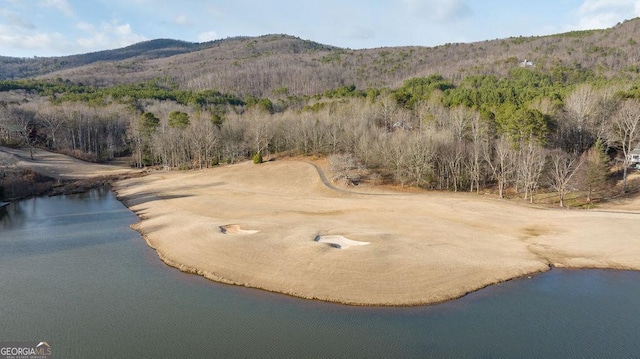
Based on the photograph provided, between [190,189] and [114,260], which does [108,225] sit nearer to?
[114,260]

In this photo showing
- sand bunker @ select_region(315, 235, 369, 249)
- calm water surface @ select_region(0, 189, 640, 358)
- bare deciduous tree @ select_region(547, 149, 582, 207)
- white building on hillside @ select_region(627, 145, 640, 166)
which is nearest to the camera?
calm water surface @ select_region(0, 189, 640, 358)

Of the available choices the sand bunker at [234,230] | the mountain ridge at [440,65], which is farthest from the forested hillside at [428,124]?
the sand bunker at [234,230]

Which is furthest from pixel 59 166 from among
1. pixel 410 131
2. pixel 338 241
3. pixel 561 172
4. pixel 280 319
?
pixel 561 172

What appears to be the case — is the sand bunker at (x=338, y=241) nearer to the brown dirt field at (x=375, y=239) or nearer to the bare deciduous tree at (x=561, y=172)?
the brown dirt field at (x=375, y=239)

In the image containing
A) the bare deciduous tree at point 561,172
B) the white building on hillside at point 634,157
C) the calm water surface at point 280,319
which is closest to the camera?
the calm water surface at point 280,319

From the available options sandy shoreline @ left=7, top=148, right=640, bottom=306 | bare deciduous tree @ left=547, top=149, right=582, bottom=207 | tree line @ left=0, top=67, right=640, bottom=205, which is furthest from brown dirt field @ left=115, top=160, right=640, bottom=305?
tree line @ left=0, top=67, right=640, bottom=205

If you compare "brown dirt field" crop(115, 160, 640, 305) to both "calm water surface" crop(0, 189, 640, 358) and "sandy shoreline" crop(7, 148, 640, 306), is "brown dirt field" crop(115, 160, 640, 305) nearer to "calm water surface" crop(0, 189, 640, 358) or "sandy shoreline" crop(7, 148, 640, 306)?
"sandy shoreline" crop(7, 148, 640, 306)

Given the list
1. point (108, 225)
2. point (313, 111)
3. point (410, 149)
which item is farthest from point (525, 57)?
point (108, 225)
